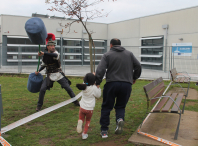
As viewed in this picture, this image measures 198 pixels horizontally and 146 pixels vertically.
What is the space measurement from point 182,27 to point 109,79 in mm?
15688

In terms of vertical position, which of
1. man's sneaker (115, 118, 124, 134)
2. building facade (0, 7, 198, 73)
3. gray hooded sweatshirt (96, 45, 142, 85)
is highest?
building facade (0, 7, 198, 73)

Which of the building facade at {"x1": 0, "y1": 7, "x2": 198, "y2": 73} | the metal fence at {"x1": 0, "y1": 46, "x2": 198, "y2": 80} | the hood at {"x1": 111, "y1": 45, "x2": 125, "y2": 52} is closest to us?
the hood at {"x1": 111, "y1": 45, "x2": 125, "y2": 52}

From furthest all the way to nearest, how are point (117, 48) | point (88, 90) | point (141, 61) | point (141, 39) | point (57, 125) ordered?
point (141, 39), point (141, 61), point (57, 125), point (117, 48), point (88, 90)

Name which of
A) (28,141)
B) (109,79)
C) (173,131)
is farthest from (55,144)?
(173,131)

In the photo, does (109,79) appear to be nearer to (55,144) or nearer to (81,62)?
(55,144)

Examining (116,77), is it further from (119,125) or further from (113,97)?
(119,125)

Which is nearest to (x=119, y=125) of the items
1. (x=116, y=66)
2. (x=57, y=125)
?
(x=116, y=66)

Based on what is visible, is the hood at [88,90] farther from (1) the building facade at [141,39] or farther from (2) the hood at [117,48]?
(1) the building facade at [141,39]

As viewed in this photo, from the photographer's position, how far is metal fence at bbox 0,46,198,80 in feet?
42.1

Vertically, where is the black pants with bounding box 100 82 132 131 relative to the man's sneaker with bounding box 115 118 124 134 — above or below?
above

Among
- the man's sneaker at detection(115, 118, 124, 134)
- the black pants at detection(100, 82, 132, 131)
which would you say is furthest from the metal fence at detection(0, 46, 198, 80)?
the man's sneaker at detection(115, 118, 124, 134)

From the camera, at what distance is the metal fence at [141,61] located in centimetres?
1282

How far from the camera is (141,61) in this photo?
1438 centimetres

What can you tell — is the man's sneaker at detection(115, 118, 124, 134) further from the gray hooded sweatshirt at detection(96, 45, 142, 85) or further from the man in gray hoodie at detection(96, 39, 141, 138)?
the gray hooded sweatshirt at detection(96, 45, 142, 85)
